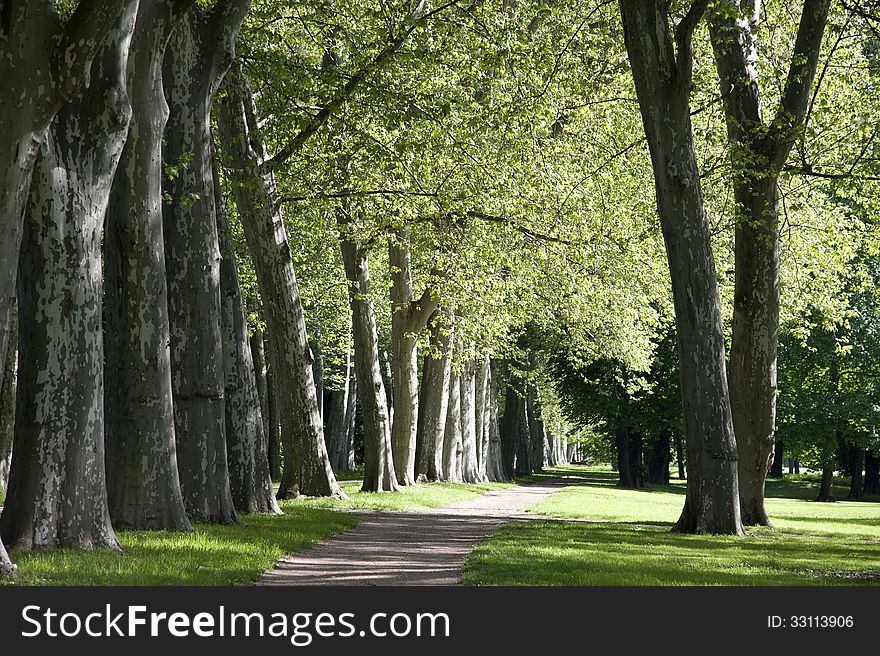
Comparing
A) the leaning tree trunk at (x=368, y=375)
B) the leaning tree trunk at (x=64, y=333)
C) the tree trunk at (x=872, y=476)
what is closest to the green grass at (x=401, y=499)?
the leaning tree trunk at (x=368, y=375)

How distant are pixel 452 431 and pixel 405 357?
8.92 m

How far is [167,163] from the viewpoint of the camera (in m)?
12.8

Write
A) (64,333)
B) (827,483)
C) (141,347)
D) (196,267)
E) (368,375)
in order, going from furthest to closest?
(827,483) → (368,375) → (196,267) → (141,347) → (64,333)

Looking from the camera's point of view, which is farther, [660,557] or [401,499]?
[401,499]

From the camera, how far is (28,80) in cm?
730

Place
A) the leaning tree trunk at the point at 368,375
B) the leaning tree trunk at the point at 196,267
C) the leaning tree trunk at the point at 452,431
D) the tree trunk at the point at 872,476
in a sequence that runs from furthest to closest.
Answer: the tree trunk at the point at 872,476 < the leaning tree trunk at the point at 452,431 < the leaning tree trunk at the point at 368,375 < the leaning tree trunk at the point at 196,267

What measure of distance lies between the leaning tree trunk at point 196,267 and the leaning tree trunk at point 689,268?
6.24m

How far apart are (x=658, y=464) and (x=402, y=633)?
53.5 metres

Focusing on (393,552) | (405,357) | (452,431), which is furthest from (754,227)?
(452,431)

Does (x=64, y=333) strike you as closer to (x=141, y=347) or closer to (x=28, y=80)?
(x=141, y=347)

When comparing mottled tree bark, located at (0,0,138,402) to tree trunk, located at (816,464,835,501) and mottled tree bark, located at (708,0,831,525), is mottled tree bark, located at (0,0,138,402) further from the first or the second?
tree trunk, located at (816,464,835,501)

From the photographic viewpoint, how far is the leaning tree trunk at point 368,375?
891 inches

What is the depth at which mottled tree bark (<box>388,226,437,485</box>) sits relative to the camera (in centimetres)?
2561

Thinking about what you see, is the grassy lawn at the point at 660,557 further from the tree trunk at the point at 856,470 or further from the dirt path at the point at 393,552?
the tree trunk at the point at 856,470
